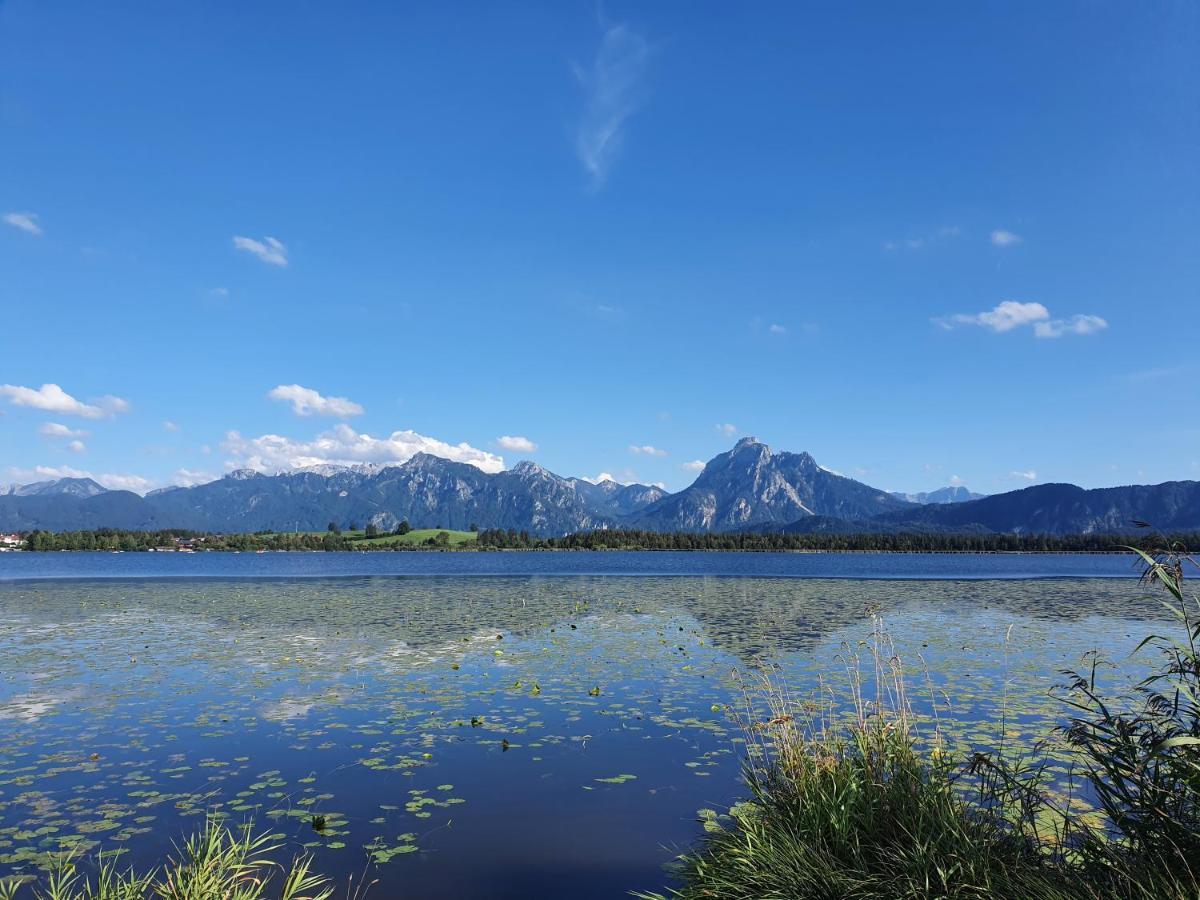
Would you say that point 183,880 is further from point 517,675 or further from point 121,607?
point 121,607

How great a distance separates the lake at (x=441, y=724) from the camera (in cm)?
1324

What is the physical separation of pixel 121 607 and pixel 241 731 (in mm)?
46995

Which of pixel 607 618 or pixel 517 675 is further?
pixel 607 618

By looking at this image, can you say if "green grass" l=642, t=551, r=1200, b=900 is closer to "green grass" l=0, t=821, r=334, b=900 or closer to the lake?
the lake

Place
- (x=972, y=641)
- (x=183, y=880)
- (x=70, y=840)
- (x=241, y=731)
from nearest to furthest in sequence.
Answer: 1. (x=183, y=880)
2. (x=70, y=840)
3. (x=241, y=731)
4. (x=972, y=641)

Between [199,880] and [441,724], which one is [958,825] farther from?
[441,724]

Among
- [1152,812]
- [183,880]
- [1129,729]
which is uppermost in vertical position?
[1129,729]

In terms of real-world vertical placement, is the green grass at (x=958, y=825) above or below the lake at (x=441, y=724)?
above

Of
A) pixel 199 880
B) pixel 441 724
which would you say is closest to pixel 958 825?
pixel 199 880

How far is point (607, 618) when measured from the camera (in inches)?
1905

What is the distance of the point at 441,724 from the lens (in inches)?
832

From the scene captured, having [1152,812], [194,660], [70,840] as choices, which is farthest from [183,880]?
[194,660]

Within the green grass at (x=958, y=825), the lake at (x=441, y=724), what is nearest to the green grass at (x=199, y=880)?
the lake at (x=441, y=724)

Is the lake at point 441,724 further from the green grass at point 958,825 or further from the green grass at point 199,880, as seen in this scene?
the green grass at point 958,825
